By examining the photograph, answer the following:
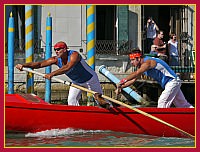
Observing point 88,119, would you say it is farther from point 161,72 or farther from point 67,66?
point 161,72

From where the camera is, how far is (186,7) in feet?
65.6

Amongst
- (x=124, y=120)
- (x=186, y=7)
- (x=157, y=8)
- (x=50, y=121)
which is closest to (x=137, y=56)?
(x=124, y=120)

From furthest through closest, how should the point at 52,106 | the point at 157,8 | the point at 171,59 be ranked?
the point at 157,8 → the point at 171,59 → the point at 52,106

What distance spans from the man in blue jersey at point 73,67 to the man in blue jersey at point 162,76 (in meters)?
0.81

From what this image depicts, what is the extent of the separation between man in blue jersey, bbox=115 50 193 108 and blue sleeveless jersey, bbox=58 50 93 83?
81 centimetres

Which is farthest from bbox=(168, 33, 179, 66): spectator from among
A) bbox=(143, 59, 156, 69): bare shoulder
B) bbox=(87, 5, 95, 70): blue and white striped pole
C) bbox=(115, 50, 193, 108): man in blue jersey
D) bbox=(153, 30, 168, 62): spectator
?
bbox=(143, 59, 156, 69): bare shoulder

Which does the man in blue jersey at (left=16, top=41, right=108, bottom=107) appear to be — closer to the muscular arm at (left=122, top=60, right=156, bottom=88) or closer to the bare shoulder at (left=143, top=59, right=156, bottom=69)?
the muscular arm at (left=122, top=60, right=156, bottom=88)

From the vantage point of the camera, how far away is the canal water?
32.1ft

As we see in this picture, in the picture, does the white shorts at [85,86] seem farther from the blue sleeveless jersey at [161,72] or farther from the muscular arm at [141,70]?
the blue sleeveless jersey at [161,72]

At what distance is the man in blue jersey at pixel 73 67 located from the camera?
1056 centimetres

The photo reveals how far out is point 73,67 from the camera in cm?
1071

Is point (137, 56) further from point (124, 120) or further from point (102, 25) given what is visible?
point (102, 25)

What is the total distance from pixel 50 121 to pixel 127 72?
8.98 metres

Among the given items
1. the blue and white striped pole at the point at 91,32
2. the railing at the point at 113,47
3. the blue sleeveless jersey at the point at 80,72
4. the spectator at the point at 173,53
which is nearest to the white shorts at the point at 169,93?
the blue sleeveless jersey at the point at 80,72
